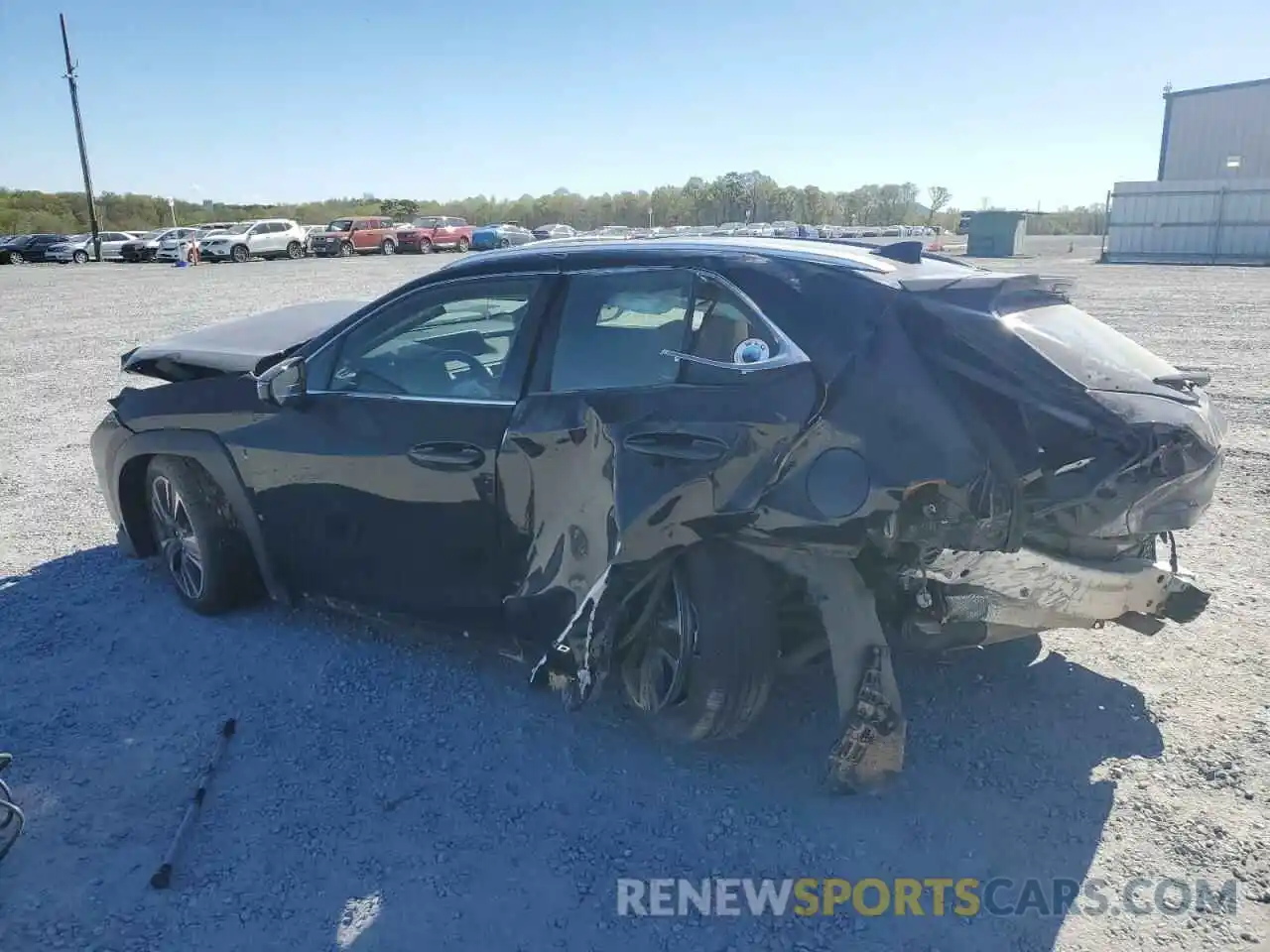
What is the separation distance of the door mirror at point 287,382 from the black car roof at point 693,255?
0.75 m

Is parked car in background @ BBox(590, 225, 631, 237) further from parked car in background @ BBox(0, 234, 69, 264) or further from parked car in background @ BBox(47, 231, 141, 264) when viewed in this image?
parked car in background @ BBox(0, 234, 69, 264)

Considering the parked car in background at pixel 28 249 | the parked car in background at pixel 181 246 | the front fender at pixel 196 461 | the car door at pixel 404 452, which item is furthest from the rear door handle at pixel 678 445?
the parked car in background at pixel 28 249

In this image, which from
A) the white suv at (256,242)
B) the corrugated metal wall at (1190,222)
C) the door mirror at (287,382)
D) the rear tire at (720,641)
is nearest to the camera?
the rear tire at (720,641)

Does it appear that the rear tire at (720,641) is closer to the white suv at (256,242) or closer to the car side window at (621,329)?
the car side window at (621,329)

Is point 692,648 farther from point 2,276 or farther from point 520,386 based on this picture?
point 2,276

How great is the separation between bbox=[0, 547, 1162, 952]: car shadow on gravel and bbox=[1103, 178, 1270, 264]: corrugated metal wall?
3534cm

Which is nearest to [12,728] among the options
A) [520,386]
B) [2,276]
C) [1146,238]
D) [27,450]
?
[520,386]

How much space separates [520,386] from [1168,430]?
2.10 meters

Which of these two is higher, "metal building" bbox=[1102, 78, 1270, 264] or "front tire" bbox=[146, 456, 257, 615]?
"metal building" bbox=[1102, 78, 1270, 264]

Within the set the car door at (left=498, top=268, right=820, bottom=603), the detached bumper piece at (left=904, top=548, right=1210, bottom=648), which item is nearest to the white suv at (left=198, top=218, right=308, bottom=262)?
the car door at (left=498, top=268, right=820, bottom=603)

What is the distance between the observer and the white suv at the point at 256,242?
37.7 meters

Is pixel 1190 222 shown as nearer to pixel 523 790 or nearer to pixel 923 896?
pixel 923 896

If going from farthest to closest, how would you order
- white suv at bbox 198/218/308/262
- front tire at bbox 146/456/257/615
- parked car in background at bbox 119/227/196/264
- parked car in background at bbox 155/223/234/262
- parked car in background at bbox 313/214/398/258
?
parked car in background at bbox 119/227/196/264 → parked car in background at bbox 313/214/398/258 → parked car in background at bbox 155/223/234/262 → white suv at bbox 198/218/308/262 → front tire at bbox 146/456/257/615

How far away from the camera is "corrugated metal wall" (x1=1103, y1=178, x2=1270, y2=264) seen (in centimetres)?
3334
